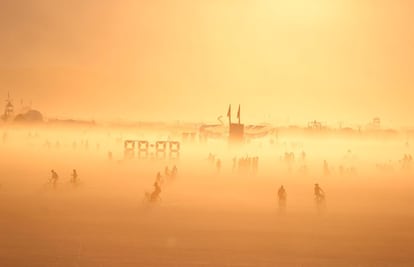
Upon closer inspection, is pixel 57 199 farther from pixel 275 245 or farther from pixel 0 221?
pixel 275 245

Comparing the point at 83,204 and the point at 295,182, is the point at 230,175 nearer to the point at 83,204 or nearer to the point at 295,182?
the point at 295,182

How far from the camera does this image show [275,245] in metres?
17.5

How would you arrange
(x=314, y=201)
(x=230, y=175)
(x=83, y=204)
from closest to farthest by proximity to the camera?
(x=83, y=204) < (x=314, y=201) < (x=230, y=175)

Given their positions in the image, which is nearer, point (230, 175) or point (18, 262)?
point (18, 262)

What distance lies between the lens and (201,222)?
20594 millimetres

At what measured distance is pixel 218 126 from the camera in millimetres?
92312

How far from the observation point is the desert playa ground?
16.0m

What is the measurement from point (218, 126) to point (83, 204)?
227 ft

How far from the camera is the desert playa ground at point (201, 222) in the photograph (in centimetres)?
1595

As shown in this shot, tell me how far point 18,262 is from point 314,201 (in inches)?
597

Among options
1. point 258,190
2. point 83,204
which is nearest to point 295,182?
point 258,190

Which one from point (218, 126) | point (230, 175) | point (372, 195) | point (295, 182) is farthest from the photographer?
point (218, 126)

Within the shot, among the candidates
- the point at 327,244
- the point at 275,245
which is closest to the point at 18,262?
the point at 275,245

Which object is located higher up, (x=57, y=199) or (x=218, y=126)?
(x=218, y=126)
